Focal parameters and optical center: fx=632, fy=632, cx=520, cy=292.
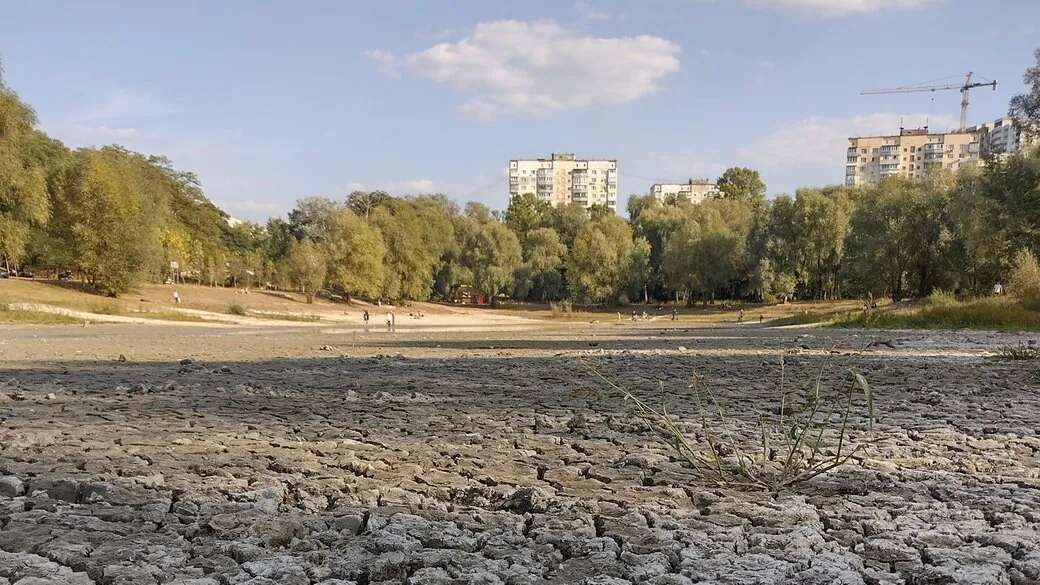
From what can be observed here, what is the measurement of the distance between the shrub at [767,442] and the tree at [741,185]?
337 feet

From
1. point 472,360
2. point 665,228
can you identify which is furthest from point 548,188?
point 472,360

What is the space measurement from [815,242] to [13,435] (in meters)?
62.4

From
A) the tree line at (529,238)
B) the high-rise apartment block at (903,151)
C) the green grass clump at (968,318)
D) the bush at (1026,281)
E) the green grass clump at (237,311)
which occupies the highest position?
the high-rise apartment block at (903,151)

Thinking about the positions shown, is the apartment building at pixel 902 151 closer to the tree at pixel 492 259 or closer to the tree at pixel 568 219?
the tree at pixel 568 219

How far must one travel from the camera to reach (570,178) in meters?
182

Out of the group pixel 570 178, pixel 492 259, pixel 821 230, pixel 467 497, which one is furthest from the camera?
pixel 570 178

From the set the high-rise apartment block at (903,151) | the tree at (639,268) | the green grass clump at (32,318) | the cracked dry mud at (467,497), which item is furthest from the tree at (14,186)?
the high-rise apartment block at (903,151)

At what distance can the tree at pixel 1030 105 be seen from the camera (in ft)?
85.9

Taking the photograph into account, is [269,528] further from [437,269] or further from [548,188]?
[548,188]

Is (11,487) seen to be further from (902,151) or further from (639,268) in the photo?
(902,151)

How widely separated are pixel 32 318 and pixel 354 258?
37.6m

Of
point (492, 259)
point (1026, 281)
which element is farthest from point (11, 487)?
point (492, 259)

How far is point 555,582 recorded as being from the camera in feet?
9.06

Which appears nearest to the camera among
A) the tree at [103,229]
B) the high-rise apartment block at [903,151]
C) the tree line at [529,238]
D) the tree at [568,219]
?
the tree line at [529,238]
